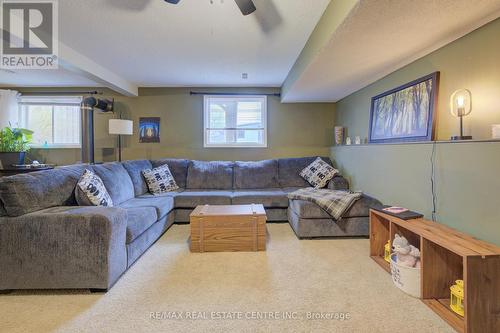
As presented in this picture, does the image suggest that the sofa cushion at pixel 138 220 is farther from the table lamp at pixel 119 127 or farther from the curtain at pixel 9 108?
the curtain at pixel 9 108

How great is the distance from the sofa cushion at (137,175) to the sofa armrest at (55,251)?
1.73 meters

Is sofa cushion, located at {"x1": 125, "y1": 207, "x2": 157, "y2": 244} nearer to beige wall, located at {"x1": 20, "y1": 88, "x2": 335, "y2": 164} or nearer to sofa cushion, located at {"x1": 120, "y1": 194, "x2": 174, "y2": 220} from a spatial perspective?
sofa cushion, located at {"x1": 120, "y1": 194, "x2": 174, "y2": 220}

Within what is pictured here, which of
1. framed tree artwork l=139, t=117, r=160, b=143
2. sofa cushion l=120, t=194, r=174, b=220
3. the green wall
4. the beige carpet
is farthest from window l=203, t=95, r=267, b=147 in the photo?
the beige carpet

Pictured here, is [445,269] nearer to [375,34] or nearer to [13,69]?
[375,34]

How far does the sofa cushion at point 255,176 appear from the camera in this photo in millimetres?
4223

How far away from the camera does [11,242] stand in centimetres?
183

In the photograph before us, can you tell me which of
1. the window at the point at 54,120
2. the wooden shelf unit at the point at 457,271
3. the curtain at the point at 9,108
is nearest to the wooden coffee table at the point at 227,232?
the wooden shelf unit at the point at 457,271

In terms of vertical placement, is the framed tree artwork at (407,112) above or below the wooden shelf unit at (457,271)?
above

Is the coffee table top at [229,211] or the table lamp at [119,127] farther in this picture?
the table lamp at [119,127]

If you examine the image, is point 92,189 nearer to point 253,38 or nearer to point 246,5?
point 246,5

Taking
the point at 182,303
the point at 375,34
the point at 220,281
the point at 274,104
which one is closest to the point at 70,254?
the point at 182,303

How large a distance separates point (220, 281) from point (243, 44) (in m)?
2.48

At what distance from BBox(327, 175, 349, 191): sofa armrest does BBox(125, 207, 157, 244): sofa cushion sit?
2.62 m

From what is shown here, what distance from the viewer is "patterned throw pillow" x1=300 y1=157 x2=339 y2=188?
156 inches
